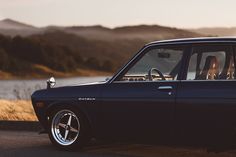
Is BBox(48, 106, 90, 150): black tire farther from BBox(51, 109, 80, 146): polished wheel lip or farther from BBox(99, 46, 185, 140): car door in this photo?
BBox(99, 46, 185, 140): car door

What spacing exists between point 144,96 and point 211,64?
35.9 inches

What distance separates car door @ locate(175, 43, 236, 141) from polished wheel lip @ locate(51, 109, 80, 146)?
1.67 m

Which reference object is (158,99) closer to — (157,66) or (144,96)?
(144,96)

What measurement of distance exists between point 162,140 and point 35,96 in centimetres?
225

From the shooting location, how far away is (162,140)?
845 centimetres

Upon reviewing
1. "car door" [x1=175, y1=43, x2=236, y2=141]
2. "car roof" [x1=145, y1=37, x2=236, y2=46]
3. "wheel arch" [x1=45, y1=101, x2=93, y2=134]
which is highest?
"car roof" [x1=145, y1=37, x2=236, y2=46]

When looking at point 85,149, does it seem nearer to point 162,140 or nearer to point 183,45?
point 162,140

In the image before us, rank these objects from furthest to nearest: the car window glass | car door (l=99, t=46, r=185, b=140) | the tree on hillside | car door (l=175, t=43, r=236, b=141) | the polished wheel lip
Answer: the tree on hillside, the polished wheel lip, the car window glass, car door (l=99, t=46, r=185, b=140), car door (l=175, t=43, r=236, b=141)

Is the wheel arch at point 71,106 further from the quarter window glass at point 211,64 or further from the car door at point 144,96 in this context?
the quarter window glass at point 211,64

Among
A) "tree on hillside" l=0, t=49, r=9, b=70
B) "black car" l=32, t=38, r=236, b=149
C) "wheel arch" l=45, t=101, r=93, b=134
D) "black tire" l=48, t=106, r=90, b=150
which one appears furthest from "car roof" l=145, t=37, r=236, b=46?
"tree on hillside" l=0, t=49, r=9, b=70

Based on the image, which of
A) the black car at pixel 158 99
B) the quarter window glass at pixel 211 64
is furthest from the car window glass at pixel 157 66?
the quarter window glass at pixel 211 64

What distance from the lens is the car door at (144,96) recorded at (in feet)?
27.5

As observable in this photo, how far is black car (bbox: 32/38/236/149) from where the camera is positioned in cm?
801

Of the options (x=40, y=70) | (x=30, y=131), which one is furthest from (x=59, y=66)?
(x=30, y=131)
